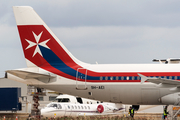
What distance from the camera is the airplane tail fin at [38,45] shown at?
30.5 m

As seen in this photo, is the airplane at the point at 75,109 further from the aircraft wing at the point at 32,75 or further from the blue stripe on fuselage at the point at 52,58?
the aircraft wing at the point at 32,75

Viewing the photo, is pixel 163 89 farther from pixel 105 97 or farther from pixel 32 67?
pixel 32 67

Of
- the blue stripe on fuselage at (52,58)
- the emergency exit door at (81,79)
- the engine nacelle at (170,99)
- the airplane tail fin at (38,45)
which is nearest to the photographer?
the engine nacelle at (170,99)

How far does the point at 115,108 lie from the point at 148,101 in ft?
61.2

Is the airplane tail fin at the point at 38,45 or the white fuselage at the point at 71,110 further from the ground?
the airplane tail fin at the point at 38,45

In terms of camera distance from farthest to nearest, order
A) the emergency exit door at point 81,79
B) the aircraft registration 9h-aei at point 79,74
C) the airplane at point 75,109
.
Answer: the airplane at point 75,109
the emergency exit door at point 81,79
the aircraft registration 9h-aei at point 79,74

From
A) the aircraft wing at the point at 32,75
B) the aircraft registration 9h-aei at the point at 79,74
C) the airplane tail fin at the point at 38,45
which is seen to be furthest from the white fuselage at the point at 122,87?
the airplane tail fin at the point at 38,45

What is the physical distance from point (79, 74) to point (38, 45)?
443cm

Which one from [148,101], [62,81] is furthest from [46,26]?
[148,101]

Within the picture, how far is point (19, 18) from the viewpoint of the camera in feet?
100

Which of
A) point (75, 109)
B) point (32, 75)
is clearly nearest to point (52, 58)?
point (32, 75)

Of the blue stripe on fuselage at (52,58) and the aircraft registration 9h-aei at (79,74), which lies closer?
the aircraft registration 9h-aei at (79,74)

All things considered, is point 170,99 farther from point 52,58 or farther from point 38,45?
point 38,45

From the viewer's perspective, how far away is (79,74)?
96.0ft
